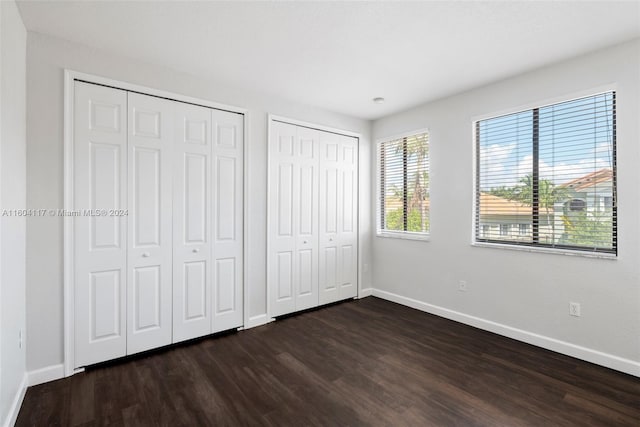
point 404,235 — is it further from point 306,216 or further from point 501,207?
point 306,216

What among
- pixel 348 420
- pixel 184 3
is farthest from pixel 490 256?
pixel 184 3

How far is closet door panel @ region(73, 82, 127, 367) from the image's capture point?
8.20 feet

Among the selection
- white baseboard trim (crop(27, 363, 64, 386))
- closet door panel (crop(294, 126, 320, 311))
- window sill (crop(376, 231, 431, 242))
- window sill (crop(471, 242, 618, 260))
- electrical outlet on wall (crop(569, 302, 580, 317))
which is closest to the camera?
white baseboard trim (crop(27, 363, 64, 386))

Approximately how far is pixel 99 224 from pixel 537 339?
4072 millimetres

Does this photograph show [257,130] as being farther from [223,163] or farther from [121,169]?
[121,169]

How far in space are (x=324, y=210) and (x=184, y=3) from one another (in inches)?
105

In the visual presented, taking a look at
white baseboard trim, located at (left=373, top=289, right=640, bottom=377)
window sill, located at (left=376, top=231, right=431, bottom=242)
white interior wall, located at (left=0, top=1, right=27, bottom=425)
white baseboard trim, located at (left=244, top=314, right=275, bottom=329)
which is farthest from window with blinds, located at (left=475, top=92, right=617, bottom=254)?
white interior wall, located at (left=0, top=1, right=27, bottom=425)

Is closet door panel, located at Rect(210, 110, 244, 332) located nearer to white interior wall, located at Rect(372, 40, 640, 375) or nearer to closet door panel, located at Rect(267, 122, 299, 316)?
closet door panel, located at Rect(267, 122, 299, 316)

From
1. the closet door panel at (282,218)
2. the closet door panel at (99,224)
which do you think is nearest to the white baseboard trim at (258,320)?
the closet door panel at (282,218)

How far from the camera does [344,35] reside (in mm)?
2357

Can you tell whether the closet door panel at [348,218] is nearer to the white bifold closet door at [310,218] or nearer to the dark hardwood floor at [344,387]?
the white bifold closet door at [310,218]

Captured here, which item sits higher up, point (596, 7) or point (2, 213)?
point (596, 7)

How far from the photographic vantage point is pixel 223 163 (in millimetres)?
3230

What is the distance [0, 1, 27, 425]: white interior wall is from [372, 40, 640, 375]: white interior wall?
12.4ft
